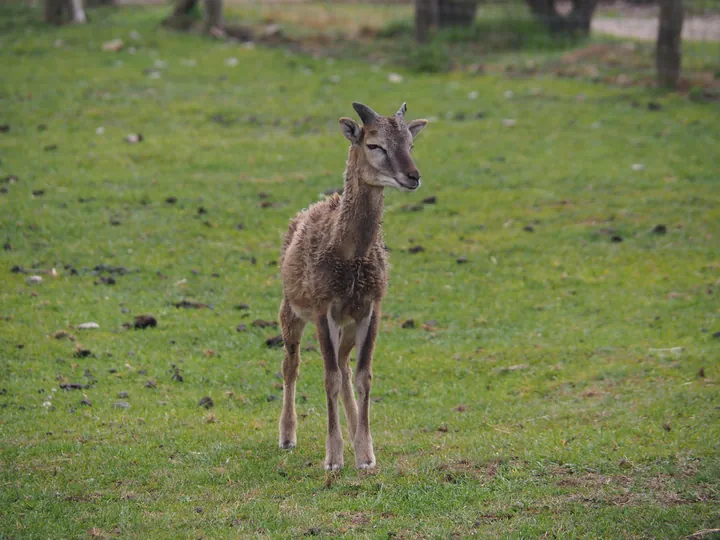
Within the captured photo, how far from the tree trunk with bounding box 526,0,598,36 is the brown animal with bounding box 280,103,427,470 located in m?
16.8

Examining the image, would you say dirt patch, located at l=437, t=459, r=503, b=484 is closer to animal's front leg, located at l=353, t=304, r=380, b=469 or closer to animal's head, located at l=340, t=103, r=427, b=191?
animal's front leg, located at l=353, t=304, r=380, b=469

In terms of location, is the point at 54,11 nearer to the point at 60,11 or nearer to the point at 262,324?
the point at 60,11

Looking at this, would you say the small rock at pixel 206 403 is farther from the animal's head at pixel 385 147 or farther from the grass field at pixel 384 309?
the animal's head at pixel 385 147

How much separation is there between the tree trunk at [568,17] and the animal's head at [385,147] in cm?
1715

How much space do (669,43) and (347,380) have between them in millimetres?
13739

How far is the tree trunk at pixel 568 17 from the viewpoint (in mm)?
24328

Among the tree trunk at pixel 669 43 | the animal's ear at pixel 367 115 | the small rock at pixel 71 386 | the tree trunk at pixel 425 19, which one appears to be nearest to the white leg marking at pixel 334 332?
the animal's ear at pixel 367 115

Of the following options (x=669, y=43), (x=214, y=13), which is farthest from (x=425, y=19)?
(x=669, y=43)

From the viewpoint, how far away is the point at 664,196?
618 inches

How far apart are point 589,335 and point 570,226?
144 inches

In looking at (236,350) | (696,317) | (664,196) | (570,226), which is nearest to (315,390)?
(236,350)

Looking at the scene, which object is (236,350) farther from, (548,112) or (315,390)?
(548,112)

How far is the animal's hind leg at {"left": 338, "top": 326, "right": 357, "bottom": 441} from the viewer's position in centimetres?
872

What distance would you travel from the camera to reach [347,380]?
8.88 m
